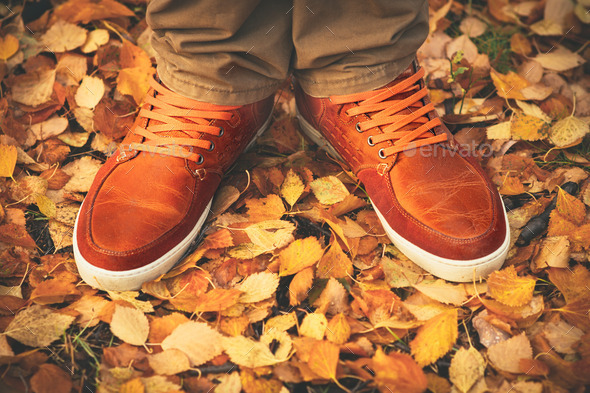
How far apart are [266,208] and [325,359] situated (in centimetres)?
44

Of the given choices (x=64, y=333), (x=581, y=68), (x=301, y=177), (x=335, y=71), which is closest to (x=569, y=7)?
(x=581, y=68)

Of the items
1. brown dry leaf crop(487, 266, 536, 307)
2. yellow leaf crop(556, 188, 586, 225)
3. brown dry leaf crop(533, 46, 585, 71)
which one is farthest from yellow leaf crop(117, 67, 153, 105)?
brown dry leaf crop(533, 46, 585, 71)

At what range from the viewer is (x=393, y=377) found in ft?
2.91

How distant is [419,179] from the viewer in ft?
3.52

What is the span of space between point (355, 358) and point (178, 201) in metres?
0.55

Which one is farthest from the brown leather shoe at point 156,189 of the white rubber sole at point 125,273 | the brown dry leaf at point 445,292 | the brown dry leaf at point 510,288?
the brown dry leaf at point 510,288

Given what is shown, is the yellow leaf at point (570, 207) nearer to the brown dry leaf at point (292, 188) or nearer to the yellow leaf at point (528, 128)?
the yellow leaf at point (528, 128)

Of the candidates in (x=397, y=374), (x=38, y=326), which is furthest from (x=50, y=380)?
(x=397, y=374)

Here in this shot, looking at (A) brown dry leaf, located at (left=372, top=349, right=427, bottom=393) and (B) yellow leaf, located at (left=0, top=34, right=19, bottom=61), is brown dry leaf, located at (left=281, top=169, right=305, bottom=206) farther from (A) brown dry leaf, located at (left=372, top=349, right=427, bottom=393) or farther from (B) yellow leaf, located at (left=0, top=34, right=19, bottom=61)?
(B) yellow leaf, located at (left=0, top=34, right=19, bottom=61)

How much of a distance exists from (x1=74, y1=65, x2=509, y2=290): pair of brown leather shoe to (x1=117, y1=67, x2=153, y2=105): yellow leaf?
0.28 m

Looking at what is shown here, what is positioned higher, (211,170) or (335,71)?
(335,71)

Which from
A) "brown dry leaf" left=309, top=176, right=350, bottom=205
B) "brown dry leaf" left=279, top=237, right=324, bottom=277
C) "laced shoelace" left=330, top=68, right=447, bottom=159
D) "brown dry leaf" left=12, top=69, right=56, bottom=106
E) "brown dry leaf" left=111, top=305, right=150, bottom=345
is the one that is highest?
"laced shoelace" left=330, top=68, right=447, bottom=159

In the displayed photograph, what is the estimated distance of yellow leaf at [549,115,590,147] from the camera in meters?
1.31

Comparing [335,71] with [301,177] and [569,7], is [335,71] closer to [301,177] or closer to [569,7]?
[301,177]
